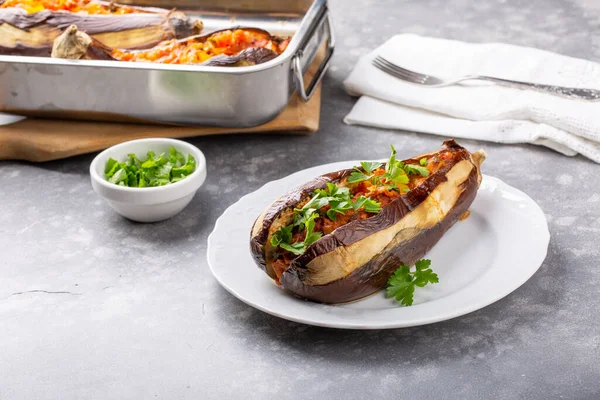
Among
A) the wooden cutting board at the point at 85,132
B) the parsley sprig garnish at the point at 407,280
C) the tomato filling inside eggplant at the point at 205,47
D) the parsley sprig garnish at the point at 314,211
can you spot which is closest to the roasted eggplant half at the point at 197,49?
the tomato filling inside eggplant at the point at 205,47

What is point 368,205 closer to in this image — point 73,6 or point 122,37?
point 122,37

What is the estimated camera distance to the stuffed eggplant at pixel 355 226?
5.95 feet

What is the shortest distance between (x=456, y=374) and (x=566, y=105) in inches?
54.1

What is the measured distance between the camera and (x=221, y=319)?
6.48ft

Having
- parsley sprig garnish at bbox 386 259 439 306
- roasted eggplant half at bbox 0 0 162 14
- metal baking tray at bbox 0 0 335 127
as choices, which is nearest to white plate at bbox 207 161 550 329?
parsley sprig garnish at bbox 386 259 439 306

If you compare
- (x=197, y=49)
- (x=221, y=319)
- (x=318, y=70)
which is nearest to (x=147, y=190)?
(x=221, y=319)

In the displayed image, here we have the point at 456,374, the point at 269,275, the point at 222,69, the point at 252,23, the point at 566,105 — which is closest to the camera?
the point at 456,374

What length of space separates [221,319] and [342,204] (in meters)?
0.40

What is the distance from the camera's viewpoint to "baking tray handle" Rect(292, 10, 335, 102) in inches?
105

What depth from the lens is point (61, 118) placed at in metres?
2.83

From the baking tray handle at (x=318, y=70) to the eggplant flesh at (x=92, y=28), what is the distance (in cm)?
47

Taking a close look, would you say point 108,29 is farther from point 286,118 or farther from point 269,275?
point 269,275

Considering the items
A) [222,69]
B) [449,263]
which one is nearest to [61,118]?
[222,69]

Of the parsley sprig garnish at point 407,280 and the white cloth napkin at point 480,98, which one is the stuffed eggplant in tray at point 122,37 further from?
the parsley sprig garnish at point 407,280
